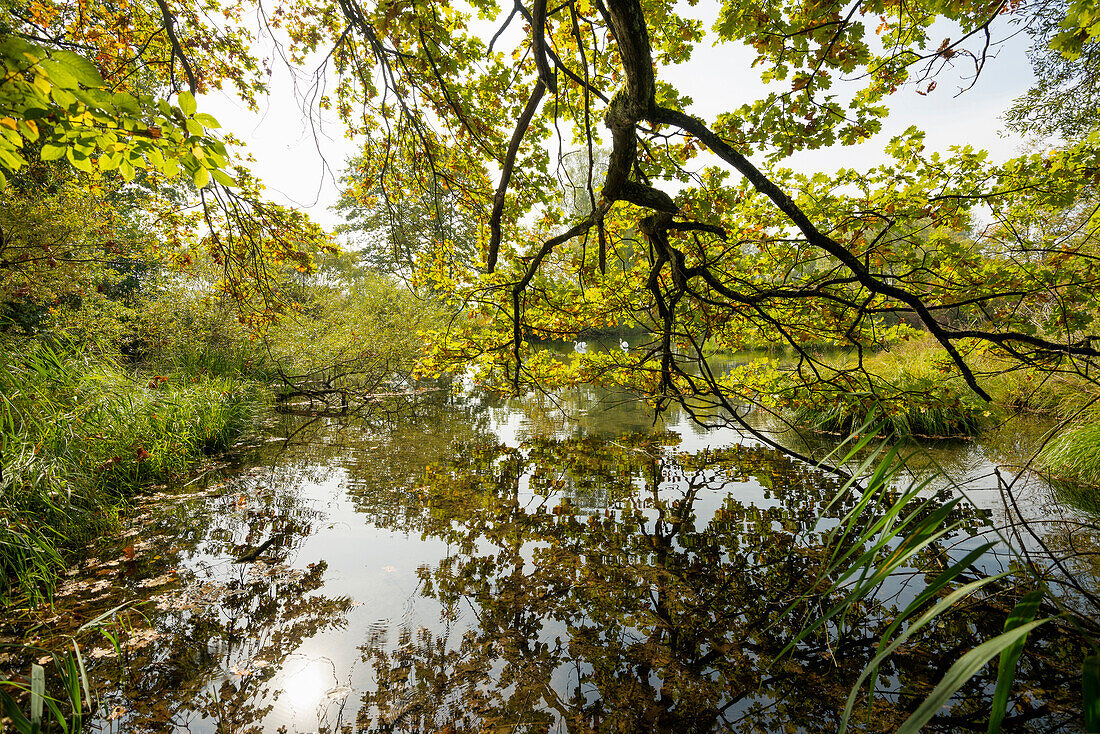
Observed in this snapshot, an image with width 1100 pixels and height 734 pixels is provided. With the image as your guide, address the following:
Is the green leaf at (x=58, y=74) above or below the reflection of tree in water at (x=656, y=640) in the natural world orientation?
above

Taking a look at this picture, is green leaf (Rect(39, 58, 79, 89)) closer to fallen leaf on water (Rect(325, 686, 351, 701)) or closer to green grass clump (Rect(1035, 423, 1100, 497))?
fallen leaf on water (Rect(325, 686, 351, 701))

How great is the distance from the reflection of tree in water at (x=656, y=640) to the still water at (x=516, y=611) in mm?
15

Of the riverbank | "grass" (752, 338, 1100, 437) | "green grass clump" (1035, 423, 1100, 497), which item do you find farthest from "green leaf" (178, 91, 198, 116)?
"green grass clump" (1035, 423, 1100, 497)

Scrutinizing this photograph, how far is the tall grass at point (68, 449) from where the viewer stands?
348cm

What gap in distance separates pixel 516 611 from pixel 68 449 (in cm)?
487

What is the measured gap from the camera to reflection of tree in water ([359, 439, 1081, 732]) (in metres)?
2.47

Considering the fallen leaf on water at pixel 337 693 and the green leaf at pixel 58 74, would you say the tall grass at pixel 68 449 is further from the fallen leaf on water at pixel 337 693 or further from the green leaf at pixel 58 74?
the green leaf at pixel 58 74

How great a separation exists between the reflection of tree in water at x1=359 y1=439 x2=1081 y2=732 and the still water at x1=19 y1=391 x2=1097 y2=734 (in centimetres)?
2

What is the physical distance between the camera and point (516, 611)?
338 centimetres

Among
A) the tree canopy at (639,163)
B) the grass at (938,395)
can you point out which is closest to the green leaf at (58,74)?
the tree canopy at (639,163)

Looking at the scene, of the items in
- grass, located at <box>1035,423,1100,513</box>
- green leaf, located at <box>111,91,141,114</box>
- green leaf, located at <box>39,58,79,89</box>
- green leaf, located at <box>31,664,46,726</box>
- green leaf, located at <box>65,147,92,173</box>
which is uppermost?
grass, located at <box>1035,423,1100,513</box>

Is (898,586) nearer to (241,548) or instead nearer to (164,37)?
(241,548)

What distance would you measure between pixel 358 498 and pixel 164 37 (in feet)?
19.1

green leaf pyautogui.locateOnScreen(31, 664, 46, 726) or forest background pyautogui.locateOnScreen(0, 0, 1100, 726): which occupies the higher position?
forest background pyautogui.locateOnScreen(0, 0, 1100, 726)
